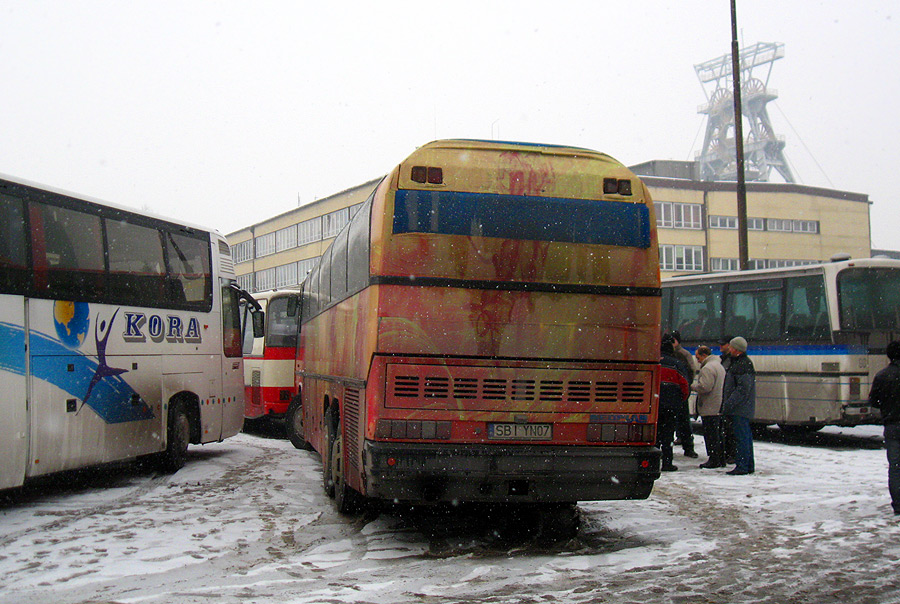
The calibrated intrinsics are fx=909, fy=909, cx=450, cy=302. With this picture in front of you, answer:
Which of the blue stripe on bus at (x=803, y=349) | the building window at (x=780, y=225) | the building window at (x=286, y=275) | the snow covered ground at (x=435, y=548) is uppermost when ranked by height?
the building window at (x=780, y=225)

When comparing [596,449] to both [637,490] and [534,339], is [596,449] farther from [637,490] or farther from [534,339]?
[534,339]

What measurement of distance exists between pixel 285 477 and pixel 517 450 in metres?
5.91

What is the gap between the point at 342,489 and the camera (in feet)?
30.9

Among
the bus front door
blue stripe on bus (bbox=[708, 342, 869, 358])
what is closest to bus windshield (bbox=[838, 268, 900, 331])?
blue stripe on bus (bbox=[708, 342, 869, 358])

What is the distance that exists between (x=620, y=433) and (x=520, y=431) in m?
0.88

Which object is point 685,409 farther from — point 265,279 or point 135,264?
point 265,279

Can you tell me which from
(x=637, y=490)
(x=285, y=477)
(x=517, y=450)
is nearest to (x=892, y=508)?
(x=637, y=490)

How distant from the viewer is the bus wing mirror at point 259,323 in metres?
16.4

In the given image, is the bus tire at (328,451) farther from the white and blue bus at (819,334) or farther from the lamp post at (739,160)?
the lamp post at (739,160)

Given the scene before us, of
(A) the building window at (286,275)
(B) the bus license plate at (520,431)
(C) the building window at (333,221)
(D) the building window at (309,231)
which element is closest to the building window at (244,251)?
(A) the building window at (286,275)

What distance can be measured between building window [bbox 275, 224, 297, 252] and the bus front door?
233 ft

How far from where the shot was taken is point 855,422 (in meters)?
15.5

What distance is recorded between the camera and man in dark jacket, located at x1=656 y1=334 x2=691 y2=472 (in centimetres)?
1288

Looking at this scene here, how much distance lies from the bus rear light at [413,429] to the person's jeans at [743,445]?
6.43m
